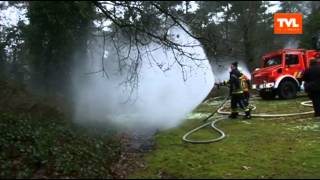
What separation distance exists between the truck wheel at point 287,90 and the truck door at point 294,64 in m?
0.54

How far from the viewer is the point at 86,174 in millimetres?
7805

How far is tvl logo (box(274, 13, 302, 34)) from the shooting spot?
29.8 meters

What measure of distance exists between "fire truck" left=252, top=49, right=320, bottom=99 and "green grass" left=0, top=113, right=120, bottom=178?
1379cm

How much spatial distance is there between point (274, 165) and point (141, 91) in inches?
456

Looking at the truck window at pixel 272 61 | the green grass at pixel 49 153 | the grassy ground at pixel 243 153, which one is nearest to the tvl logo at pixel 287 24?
the truck window at pixel 272 61

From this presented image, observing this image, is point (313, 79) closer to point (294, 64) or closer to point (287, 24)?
point (294, 64)

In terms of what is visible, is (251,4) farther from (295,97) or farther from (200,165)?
(200,165)

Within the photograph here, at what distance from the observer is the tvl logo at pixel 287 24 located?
97.6ft

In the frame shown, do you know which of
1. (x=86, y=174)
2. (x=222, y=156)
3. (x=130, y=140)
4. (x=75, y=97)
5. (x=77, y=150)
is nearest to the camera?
(x=86, y=174)

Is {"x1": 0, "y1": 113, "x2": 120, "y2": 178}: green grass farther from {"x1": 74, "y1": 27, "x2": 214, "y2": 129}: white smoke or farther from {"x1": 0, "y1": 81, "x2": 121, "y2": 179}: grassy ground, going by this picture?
{"x1": 74, "y1": 27, "x2": 214, "y2": 129}: white smoke

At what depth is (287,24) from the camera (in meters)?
30.2

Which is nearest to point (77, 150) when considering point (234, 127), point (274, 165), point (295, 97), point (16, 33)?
point (274, 165)

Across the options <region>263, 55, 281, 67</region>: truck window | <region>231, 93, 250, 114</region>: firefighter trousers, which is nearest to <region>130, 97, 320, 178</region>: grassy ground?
<region>231, 93, 250, 114</region>: firefighter trousers

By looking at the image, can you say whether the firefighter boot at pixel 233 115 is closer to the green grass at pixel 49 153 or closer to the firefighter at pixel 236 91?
the firefighter at pixel 236 91
